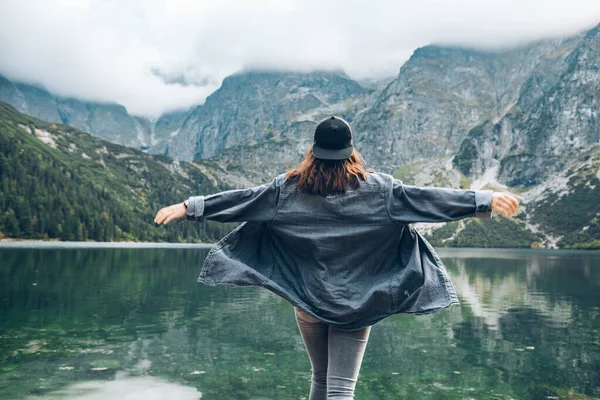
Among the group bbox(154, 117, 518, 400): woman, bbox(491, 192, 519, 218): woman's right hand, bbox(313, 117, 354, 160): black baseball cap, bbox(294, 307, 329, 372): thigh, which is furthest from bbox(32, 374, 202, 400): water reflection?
bbox(491, 192, 519, 218): woman's right hand

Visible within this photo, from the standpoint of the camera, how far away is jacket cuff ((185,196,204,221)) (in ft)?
15.2

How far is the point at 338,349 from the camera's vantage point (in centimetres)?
449

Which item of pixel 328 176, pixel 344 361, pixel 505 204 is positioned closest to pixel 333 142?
pixel 328 176

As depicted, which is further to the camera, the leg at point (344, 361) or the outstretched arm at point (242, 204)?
the outstretched arm at point (242, 204)

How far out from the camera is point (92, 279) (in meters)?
47.1

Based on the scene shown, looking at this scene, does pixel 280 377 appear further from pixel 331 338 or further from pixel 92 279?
pixel 92 279

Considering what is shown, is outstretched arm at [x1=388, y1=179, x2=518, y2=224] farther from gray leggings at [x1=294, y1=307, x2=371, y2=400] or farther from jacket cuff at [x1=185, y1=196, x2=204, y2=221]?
jacket cuff at [x1=185, y1=196, x2=204, y2=221]

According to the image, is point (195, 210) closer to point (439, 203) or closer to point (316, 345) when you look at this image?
point (316, 345)

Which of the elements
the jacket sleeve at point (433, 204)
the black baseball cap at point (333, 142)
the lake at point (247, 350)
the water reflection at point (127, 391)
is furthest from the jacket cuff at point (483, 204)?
the water reflection at point (127, 391)

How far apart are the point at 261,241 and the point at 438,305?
1.73m

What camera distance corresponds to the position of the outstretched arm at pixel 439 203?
4.35 meters

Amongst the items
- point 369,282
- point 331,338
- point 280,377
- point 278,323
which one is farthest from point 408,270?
point 278,323

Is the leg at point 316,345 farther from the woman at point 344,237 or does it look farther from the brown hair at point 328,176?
the brown hair at point 328,176

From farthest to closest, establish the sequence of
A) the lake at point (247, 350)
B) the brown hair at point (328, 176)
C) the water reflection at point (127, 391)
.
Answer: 1. the lake at point (247, 350)
2. the water reflection at point (127, 391)
3. the brown hair at point (328, 176)
